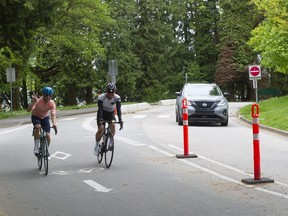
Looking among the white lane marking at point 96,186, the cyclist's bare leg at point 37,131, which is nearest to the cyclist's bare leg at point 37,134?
the cyclist's bare leg at point 37,131

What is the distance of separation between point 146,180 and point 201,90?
13.5 metres

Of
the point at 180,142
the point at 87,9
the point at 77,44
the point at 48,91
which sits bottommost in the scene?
the point at 180,142

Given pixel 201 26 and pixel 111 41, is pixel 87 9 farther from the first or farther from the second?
pixel 201 26

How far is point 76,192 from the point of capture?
8.00 m

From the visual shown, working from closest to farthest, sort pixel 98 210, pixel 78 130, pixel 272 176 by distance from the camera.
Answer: pixel 98 210, pixel 272 176, pixel 78 130

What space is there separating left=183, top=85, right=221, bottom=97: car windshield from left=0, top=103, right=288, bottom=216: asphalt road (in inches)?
252

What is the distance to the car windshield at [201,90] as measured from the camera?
21.7 metres

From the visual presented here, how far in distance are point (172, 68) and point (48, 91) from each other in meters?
62.1

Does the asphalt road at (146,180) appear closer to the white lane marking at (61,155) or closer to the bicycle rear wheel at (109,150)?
the white lane marking at (61,155)

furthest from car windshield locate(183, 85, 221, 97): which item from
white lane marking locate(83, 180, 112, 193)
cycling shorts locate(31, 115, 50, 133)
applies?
white lane marking locate(83, 180, 112, 193)

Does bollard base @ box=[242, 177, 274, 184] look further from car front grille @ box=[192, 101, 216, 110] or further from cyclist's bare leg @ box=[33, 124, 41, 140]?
car front grille @ box=[192, 101, 216, 110]

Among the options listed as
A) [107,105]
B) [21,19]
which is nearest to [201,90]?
[21,19]

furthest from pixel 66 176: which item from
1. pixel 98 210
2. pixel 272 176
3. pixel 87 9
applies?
pixel 87 9

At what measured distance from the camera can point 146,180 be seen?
29.4ft
